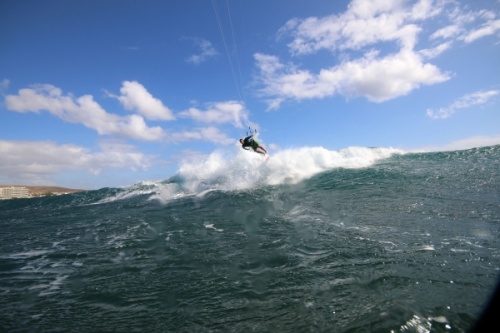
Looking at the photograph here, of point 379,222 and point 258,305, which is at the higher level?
point 379,222

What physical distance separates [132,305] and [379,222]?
23.2ft

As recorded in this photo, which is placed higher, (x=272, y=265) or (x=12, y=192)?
(x=12, y=192)

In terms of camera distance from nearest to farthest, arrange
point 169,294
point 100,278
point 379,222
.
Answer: point 169,294 < point 100,278 < point 379,222

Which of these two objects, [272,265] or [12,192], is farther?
[12,192]

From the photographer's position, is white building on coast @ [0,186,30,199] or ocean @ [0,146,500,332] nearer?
ocean @ [0,146,500,332]

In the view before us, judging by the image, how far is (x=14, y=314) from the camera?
4.66 m

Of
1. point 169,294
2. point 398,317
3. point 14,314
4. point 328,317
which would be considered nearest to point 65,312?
point 14,314

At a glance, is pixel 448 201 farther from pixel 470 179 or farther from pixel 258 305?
pixel 258 305

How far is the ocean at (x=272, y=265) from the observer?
4152 mm

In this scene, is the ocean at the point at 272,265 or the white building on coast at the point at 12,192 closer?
the ocean at the point at 272,265

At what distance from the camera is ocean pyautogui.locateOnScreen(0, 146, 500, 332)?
415cm

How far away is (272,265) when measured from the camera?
612 centimetres

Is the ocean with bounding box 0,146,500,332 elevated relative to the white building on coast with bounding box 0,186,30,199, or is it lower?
lower

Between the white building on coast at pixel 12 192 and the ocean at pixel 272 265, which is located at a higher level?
the white building on coast at pixel 12 192
